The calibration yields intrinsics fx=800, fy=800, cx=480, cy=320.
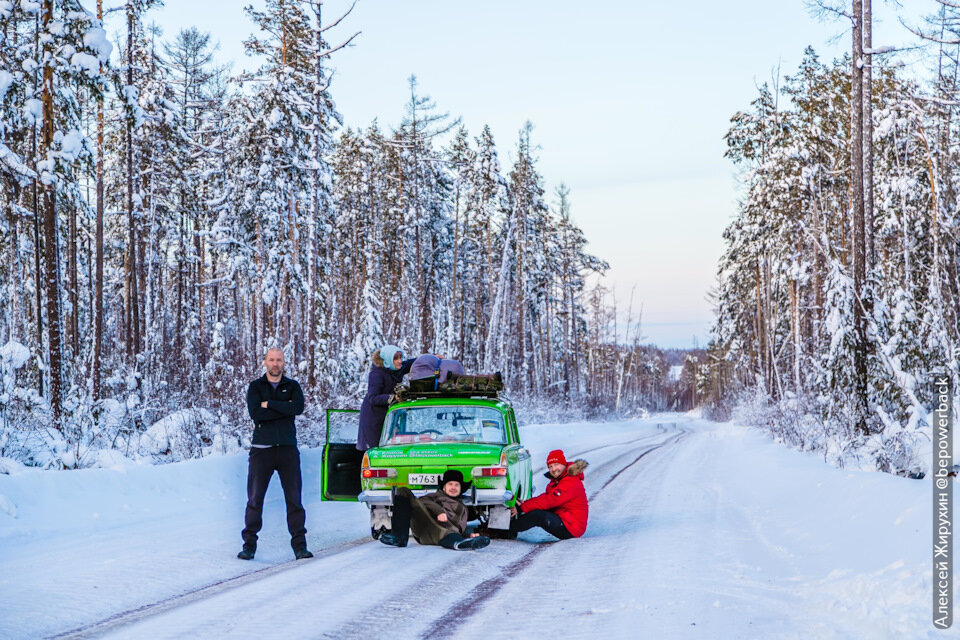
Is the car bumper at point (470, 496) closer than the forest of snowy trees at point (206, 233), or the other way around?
the car bumper at point (470, 496)

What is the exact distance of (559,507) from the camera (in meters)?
9.89

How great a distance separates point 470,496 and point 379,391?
2.48 m

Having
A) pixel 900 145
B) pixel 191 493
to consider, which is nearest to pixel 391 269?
pixel 900 145

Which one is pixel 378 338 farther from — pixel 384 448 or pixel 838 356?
pixel 384 448

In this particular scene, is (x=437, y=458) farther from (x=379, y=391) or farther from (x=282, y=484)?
(x=379, y=391)

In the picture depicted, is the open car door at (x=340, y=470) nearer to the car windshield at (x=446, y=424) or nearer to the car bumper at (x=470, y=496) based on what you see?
the car windshield at (x=446, y=424)

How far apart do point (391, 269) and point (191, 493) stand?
1567 inches

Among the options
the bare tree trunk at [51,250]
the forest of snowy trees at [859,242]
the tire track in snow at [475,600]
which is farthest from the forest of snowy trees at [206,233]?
the forest of snowy trees at [859,242]

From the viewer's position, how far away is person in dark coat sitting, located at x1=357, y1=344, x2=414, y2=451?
35.5 feet

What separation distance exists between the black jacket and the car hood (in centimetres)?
117

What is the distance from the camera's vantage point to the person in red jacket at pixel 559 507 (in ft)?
32.0

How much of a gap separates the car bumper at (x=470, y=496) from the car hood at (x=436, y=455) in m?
0.32

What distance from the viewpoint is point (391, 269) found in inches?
2020

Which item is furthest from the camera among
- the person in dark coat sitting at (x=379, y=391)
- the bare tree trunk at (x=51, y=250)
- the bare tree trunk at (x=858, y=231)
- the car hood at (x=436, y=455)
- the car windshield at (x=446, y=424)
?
the bare tree trunk at (x=858, y=231)
